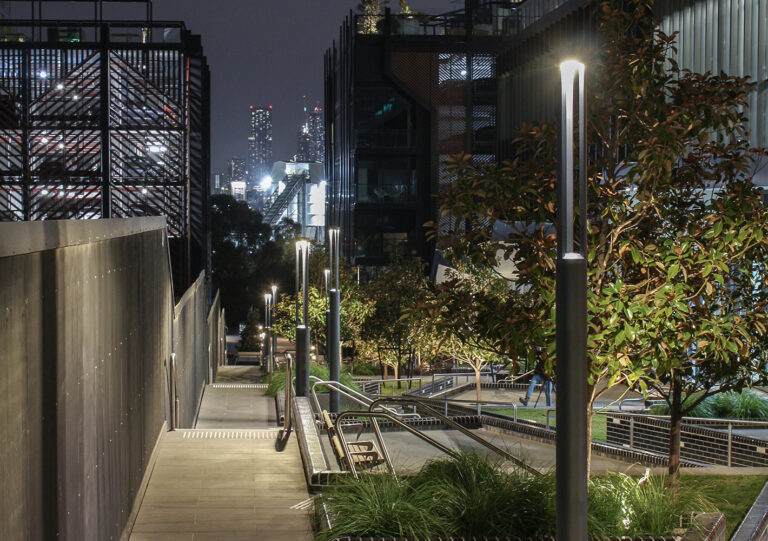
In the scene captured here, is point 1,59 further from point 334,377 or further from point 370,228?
point 370,228

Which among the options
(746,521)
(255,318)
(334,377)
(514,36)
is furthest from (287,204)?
(746,521)

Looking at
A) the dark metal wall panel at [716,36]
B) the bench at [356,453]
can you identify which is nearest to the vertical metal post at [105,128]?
the dark metal wall panel at [716,36]

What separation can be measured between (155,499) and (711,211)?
609cm

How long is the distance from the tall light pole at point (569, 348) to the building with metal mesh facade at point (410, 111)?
58.1m

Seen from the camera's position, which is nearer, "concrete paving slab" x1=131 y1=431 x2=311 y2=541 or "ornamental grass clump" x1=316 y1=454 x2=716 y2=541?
"ornamental grass clump" x1=316 y1=454 x2=716 y2=541

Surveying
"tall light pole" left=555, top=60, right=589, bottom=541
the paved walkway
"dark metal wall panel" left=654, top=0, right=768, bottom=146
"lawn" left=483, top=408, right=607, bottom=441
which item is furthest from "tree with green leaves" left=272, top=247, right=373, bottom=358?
"tall light pole" left=555, top=60, right=589, bottom=541

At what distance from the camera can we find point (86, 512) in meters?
5.84

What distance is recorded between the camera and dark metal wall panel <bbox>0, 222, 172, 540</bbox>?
13.0ft

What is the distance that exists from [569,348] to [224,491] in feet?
19.1

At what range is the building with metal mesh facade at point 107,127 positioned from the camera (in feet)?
112

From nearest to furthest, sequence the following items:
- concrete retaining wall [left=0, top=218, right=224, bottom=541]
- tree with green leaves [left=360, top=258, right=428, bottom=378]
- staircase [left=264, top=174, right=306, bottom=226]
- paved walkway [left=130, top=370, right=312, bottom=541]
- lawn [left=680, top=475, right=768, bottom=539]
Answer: concrete retaining wall [left=0, top=218, right=224, bottom=541] → paved walkway [left=130, top=370, right=312, bottom=541] → lawn [left=680, top=475, right=768, bottom=539] → tree with green leaves [left=360, top=258, right=428, bottom=378] → staircase [left=264, top=174, right=306, bottom=226]

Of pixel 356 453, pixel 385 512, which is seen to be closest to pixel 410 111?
pixel 356 453

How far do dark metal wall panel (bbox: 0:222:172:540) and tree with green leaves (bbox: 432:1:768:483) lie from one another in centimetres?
324

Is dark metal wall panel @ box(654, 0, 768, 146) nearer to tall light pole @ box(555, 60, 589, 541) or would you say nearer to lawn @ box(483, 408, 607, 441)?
lawn @ box(483, 408, 607, 441)
